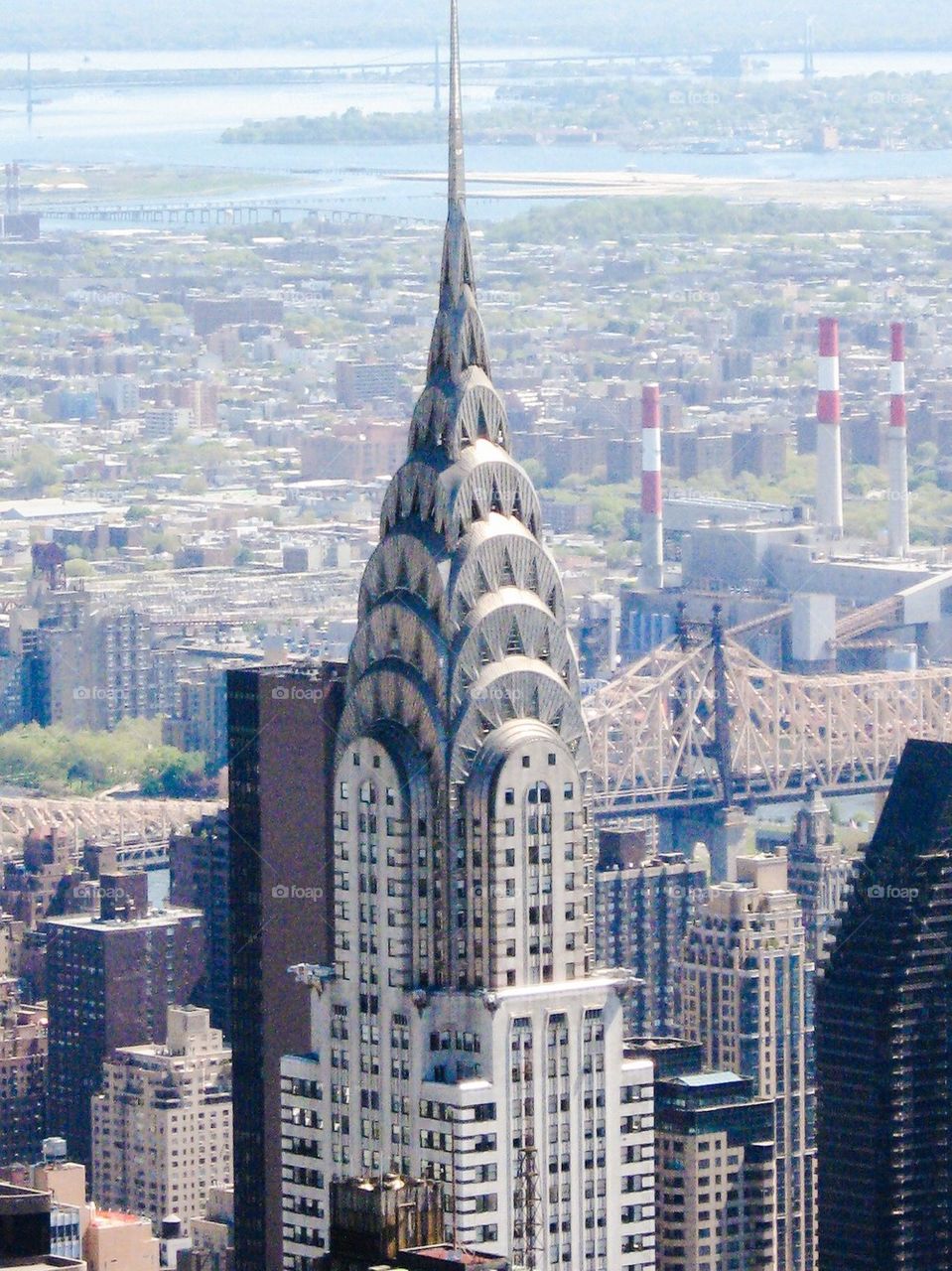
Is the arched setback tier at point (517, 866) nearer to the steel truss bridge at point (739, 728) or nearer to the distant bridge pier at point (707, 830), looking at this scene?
the distant bridge pier at point (707, 830)

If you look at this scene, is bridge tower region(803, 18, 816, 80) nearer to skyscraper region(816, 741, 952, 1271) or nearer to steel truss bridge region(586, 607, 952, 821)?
steel truss bridge region(586, 607, 952, 821)

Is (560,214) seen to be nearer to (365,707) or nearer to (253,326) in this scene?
(253,326)

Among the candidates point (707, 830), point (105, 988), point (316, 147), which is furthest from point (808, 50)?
point (105, 988)

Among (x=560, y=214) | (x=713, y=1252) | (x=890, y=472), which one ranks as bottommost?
(x=713, y=1252)

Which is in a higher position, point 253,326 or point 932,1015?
point 253,326

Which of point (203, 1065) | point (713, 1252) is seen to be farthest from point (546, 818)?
point (203, 1065)

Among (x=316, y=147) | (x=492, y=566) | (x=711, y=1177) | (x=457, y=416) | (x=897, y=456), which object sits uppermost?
(x=316, y=147)

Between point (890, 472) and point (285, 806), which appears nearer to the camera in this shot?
point (285, 806)

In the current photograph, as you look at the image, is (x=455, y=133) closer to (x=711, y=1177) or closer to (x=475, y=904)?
(x=475, y=904)
